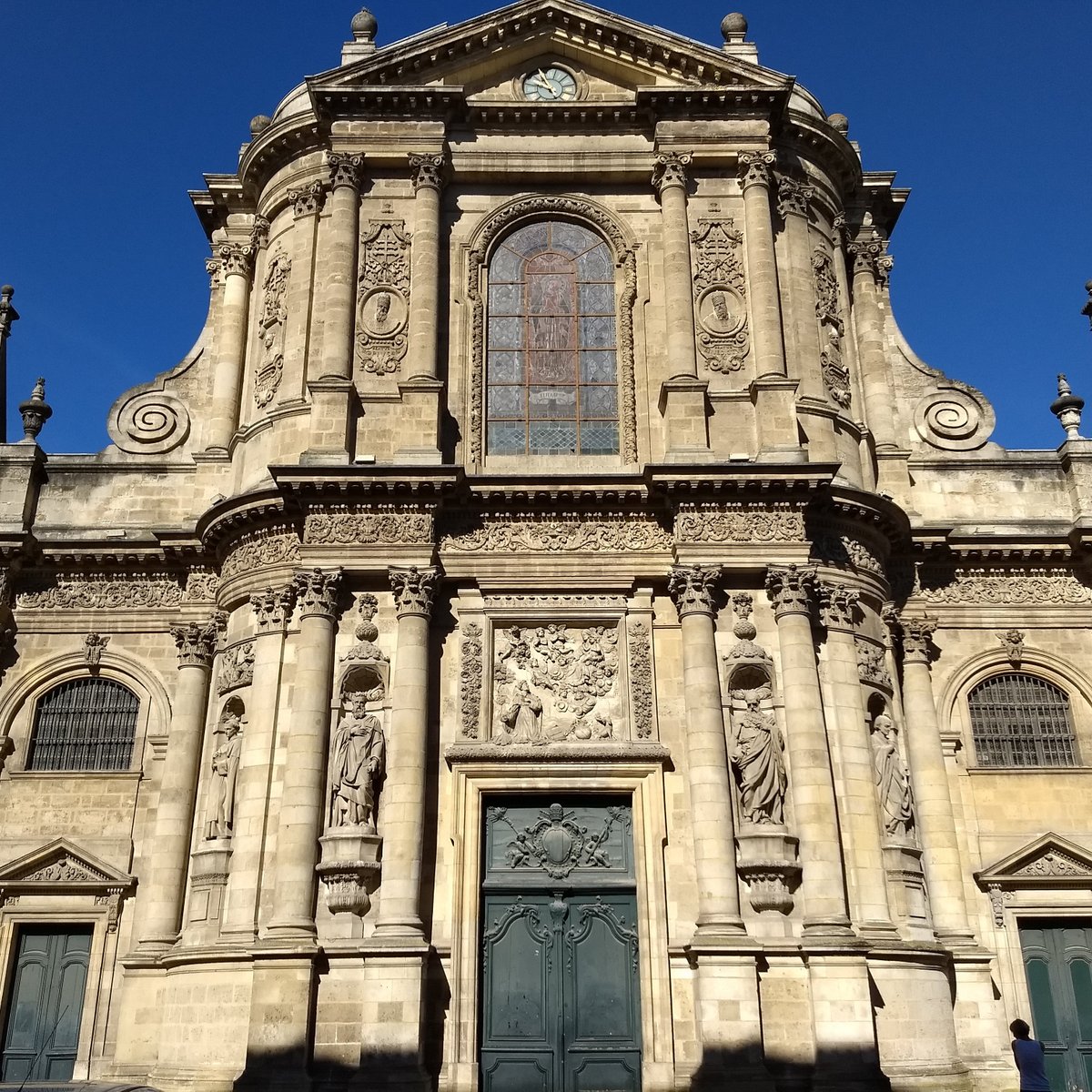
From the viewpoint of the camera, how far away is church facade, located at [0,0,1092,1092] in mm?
15461

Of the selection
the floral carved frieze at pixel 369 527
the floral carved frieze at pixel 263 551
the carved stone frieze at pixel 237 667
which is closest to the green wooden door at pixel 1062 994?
the floral carved frieze at pixel 369 527

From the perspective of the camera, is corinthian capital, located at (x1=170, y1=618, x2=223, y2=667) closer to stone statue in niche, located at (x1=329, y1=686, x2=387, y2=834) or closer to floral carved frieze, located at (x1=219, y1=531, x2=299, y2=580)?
floral carved frieze, located at (x1=219, y1=531, x2=299, y2=580)

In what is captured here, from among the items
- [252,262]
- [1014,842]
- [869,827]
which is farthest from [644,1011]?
[252,262]

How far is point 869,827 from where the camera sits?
16250 mm

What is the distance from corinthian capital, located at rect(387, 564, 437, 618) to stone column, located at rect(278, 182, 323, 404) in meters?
3.59

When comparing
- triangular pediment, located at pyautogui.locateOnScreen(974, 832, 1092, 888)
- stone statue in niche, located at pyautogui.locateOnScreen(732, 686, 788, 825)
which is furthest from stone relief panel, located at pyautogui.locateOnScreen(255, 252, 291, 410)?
triangular pediment, located at pyautogui.locateOnScreen(974, 832, 1092, 888)

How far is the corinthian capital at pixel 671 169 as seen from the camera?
19.6m

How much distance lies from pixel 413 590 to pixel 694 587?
392cm

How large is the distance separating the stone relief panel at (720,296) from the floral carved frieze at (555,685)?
4.79m

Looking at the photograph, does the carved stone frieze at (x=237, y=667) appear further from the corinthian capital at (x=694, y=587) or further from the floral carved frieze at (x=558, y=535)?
the corinthian capital at (x=694, y=587)

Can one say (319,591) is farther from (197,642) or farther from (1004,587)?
(1004,587)

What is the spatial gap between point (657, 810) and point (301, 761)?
4.79 metres

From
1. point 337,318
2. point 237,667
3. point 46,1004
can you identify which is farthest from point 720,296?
point 46,1004

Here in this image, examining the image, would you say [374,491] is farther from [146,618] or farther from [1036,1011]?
[1036,1011]
